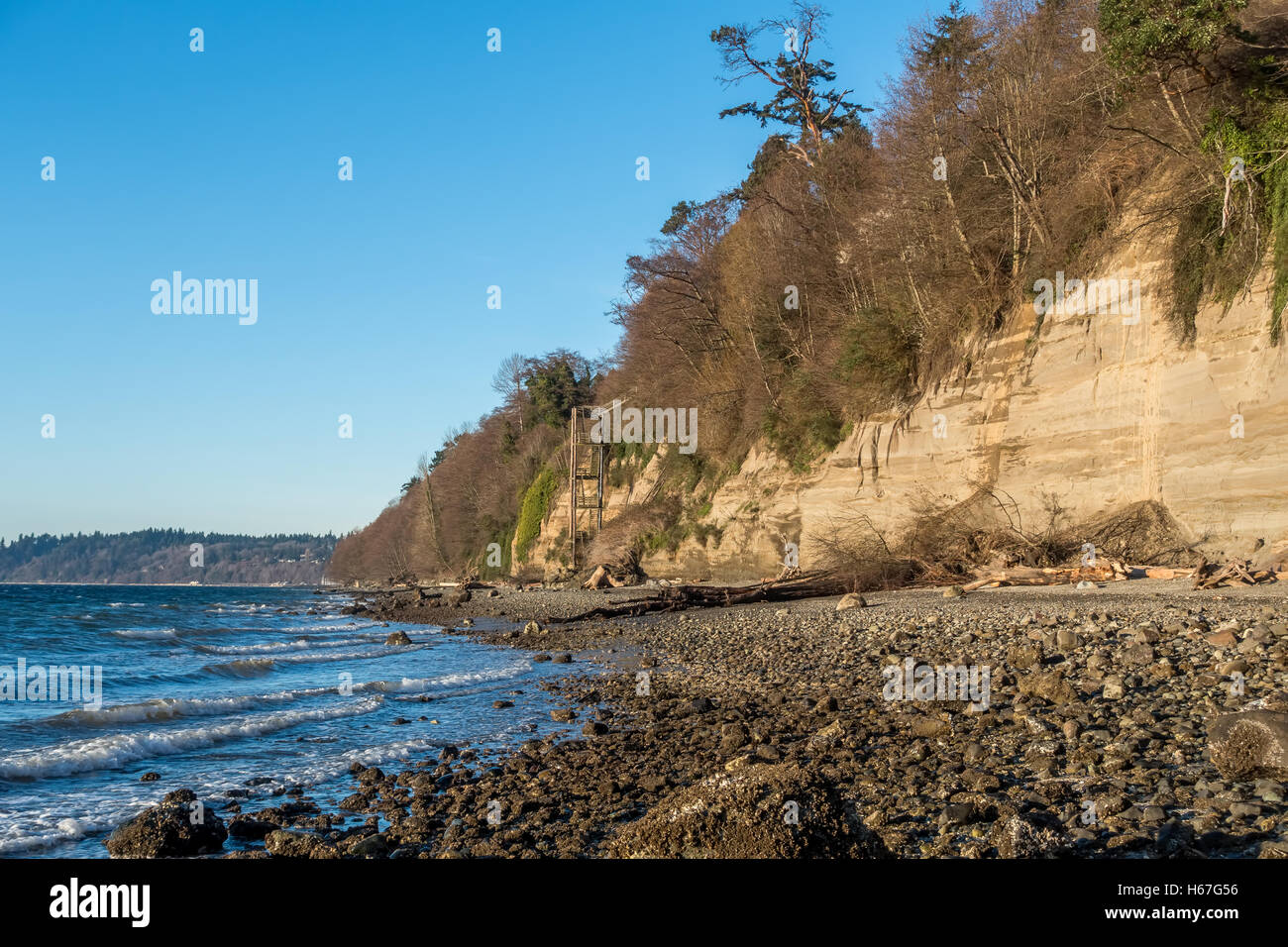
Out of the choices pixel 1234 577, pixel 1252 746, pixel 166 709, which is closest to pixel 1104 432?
pixel 1234 577

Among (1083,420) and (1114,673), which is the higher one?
(1083,420)

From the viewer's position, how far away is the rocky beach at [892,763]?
4.14 meters

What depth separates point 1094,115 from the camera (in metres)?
17.3

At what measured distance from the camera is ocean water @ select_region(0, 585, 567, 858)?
721 cm

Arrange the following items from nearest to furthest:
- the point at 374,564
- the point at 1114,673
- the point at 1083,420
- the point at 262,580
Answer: the point at 1114,673
the point at 1083,420
the point at 374,564
the point at 262,580

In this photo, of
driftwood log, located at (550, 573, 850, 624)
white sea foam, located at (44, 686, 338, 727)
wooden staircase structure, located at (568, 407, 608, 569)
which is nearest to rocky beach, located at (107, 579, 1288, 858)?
white sea foam, located at (44, 686, 338, 727)

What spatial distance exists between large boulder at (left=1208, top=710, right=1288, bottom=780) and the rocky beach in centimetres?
1

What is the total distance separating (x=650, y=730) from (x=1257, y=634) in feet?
19.3

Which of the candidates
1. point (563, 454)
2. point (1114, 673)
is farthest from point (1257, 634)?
point (563, 454)

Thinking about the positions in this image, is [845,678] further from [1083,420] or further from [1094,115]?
[1094,115]

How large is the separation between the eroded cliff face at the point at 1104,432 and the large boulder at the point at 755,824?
1170 cm

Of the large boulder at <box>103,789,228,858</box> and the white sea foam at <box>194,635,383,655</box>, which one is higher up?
the large boulder at <box>103,789,228,858</box>

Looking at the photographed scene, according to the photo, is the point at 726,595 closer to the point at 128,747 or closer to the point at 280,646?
the point at 280,646

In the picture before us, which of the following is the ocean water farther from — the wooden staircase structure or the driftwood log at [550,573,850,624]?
the wooden staircase structure
